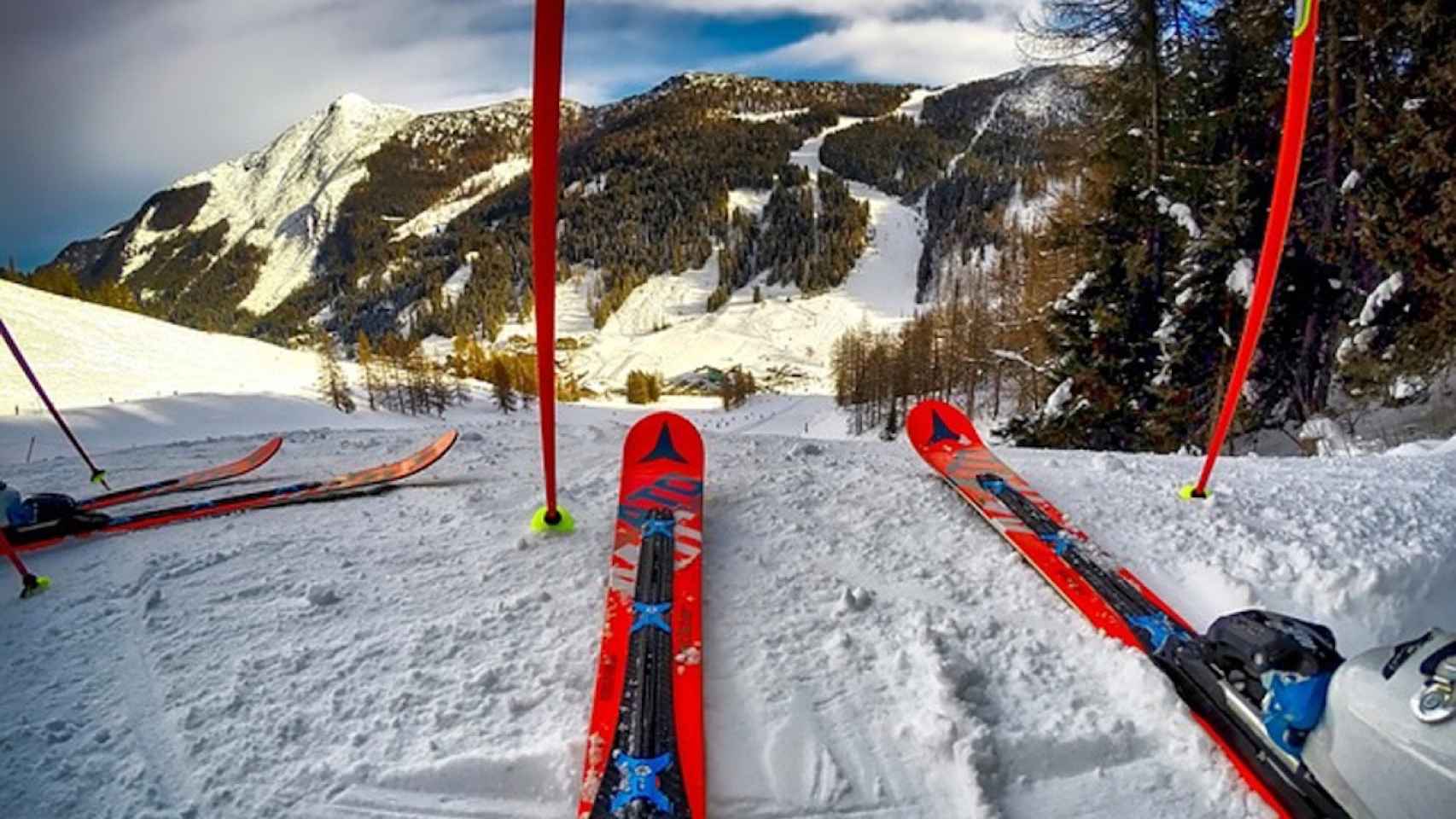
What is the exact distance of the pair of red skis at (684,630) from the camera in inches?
98.4

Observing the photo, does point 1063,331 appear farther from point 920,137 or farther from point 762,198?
point 920,137

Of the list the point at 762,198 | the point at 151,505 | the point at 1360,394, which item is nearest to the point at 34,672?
the point at 151,505

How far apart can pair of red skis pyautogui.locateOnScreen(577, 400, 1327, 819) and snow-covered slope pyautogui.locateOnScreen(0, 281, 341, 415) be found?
27.5 metres

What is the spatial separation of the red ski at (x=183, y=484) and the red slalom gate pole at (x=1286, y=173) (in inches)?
317

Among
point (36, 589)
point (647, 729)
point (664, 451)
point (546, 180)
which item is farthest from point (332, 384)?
point (647, 729)

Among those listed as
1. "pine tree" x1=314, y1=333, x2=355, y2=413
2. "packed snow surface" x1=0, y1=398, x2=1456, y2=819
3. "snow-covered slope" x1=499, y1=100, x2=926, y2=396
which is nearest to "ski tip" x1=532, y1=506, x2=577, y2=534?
"packed snow surface" x1=0, y1=398, x2=1456, y2=819

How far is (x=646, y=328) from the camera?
5487 inches

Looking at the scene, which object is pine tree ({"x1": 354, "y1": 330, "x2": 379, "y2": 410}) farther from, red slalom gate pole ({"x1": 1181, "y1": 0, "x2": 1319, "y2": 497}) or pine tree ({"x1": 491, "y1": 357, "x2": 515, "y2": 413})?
red slalom gate pole ({"x1": 1181, "y1": 0, "x2": 1319, "y2": 497})

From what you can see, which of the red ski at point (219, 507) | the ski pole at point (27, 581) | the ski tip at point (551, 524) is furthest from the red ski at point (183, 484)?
the ski tip at point (551, 524)

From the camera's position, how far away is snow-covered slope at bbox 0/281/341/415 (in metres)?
27.6

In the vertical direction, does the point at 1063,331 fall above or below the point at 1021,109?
below

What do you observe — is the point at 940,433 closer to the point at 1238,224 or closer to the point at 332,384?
the point at 1238,224

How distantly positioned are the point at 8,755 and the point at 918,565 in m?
3.98

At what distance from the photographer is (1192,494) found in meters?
5.04
